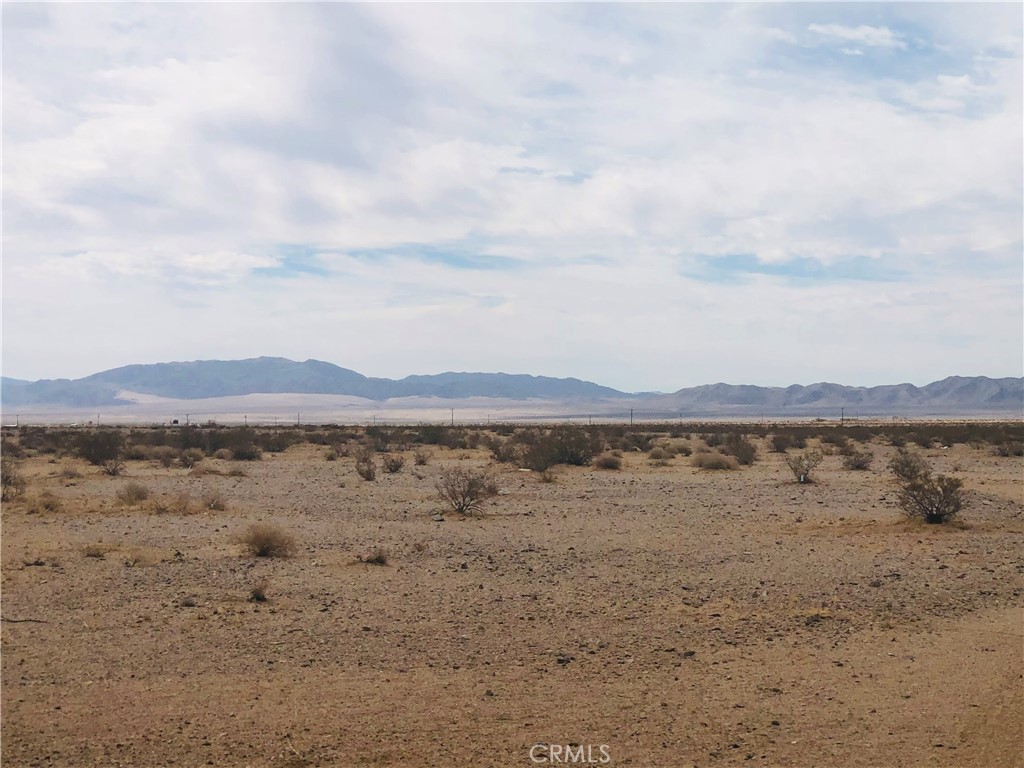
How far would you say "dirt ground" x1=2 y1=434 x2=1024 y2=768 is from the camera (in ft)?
26.7

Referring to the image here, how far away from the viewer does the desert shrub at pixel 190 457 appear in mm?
40781

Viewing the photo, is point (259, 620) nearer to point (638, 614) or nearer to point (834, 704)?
point (638, 614)

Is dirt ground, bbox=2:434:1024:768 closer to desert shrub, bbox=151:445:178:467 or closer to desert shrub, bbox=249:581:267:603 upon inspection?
desert shrub, bbox=249:581:267:603

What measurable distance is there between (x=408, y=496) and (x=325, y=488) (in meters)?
3.63

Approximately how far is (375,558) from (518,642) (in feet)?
18.2

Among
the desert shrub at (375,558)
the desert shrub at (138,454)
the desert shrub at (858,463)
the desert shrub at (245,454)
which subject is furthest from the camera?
the desert shrub at (138,454)

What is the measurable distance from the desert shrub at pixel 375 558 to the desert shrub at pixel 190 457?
25692 millimetres

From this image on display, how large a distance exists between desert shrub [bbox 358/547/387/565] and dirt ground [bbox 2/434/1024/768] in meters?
0.24

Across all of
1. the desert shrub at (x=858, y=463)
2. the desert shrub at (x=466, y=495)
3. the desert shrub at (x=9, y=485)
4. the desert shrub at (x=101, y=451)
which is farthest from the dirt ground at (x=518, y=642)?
the desert shrub at (x=101, y=451)

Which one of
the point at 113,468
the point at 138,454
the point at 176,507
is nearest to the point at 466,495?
the point at 176,507

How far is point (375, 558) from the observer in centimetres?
1602

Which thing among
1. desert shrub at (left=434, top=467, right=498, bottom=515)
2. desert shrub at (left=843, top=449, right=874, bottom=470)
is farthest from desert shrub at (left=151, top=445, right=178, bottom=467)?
desert shrub at (left=843, top=449, right=874, bottom=470)

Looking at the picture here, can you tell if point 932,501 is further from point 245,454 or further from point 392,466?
point 245,454

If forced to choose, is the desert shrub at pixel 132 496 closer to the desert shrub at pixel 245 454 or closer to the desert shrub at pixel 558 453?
the desert shrub at pixel 558 453
